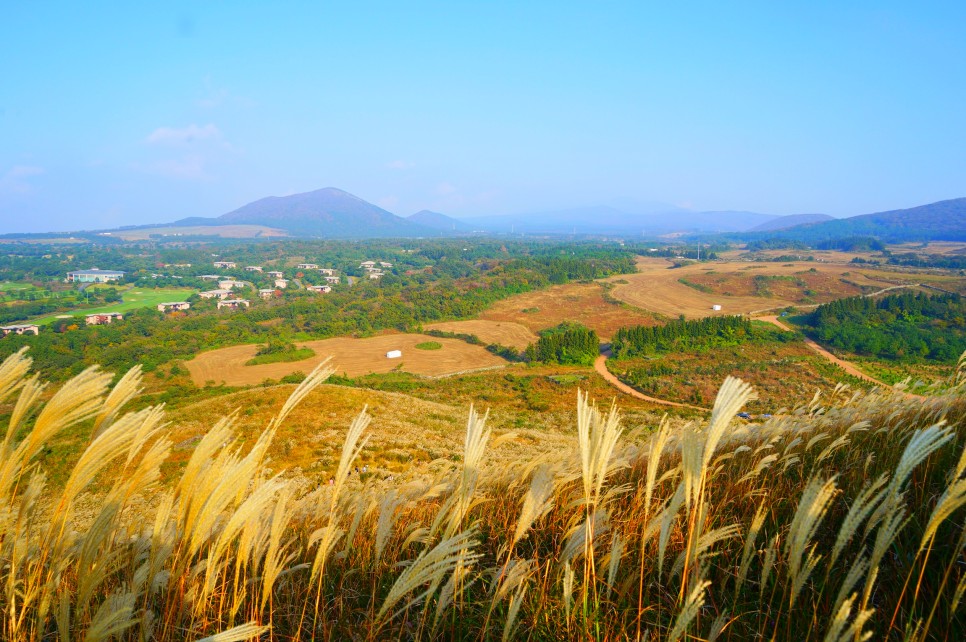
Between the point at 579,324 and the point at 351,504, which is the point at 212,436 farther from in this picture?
the point at 579,324

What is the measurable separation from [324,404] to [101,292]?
8333 cm

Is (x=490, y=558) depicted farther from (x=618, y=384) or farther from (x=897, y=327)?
(x=897, y=327)

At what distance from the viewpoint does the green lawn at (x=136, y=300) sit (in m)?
60.3

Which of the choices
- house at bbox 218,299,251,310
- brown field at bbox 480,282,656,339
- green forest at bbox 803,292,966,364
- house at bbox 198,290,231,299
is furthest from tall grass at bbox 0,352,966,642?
house at bbox 198,290,231,299

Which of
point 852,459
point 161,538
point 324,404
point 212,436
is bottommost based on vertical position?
point 324,404

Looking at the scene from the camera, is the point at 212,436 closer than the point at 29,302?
Yes

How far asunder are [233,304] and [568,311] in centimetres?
5094

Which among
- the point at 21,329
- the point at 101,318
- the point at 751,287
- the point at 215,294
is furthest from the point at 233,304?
the point at 751,287

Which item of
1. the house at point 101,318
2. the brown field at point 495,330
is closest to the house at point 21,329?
the house at point 101,318

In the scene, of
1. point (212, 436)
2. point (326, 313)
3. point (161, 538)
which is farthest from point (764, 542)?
point (326, 313)

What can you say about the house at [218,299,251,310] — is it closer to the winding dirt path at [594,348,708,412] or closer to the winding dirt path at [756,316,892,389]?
the winding dirt path at [594,348,708,412]

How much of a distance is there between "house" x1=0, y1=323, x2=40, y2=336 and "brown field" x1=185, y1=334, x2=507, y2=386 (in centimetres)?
2139

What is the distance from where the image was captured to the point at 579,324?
57.2 m

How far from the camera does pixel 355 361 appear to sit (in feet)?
145
